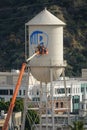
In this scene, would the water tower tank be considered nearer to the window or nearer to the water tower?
the water tower

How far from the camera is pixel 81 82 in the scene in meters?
179

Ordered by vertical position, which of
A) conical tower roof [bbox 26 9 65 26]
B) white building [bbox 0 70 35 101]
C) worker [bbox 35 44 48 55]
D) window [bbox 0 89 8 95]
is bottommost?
window [bbox 0 89 8 95]

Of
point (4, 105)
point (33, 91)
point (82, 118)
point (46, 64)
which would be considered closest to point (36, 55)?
point (46, 64)

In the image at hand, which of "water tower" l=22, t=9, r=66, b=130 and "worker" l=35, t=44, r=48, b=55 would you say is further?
"water tower" l=22, t=9, r=66, b=130

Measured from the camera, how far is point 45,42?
333 feet

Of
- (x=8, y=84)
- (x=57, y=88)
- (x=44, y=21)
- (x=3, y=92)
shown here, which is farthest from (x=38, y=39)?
(x=8, y=84)

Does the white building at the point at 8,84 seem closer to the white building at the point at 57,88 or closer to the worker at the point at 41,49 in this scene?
the white building at the point at 57,88

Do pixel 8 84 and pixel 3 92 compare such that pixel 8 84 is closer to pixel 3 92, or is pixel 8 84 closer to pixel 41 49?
pixel 3 92

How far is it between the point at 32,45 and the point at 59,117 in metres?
30.9

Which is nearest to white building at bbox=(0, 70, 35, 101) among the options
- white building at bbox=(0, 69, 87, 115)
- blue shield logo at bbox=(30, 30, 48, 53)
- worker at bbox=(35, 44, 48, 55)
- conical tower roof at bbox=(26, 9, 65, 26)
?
white building at bbox=(0, 69, 87, 115)

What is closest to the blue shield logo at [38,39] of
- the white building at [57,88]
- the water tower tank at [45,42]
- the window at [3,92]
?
the water tower tank at [45,42]

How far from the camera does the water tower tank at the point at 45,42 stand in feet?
333

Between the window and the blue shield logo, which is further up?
the blue shield logo

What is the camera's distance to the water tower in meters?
102
